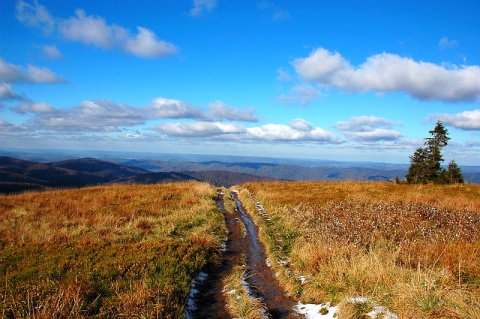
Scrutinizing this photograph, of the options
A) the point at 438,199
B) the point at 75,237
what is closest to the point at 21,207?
the point at 75,237

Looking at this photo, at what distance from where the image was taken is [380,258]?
8.49 m

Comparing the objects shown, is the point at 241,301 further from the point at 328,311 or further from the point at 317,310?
the point at 328,311

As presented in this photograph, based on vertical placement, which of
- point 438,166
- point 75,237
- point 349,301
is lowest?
point 75,237

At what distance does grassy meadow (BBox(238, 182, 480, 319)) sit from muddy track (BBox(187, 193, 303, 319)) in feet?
1.42

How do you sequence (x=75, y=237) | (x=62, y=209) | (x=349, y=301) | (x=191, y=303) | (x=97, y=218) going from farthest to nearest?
(x=62, y=209) → (x=97, y=218) → (x=75, y=237) → (x=191, y=303) → (x=349, y=301)

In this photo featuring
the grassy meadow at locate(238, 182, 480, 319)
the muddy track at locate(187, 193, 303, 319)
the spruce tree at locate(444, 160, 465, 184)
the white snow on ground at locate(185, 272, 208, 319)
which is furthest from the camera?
the spruce tree at locate(444, 160, 465, 184)

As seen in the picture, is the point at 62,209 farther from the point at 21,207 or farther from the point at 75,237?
the point at 75,237

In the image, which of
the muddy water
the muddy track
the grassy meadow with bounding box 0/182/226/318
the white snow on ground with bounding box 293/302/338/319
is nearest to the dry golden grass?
the muddy track

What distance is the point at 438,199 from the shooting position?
21828mm

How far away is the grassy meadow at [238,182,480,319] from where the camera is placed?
609cm

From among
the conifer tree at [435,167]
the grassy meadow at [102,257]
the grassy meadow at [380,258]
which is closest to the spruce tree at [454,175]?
the conifer tree at [435,167]

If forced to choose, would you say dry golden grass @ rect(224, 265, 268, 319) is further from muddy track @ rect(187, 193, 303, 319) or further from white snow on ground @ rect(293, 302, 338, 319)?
white snow on ground @ rect(293, 302, 338, 319)

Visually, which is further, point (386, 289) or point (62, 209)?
point (62, 209)

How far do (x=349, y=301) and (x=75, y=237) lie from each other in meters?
13.1
